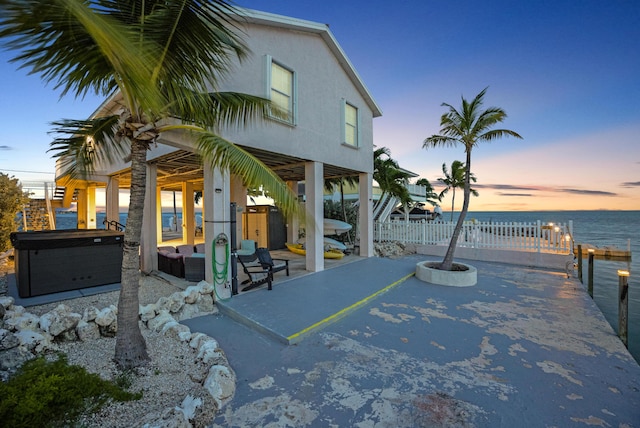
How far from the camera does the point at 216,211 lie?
596 centimetres

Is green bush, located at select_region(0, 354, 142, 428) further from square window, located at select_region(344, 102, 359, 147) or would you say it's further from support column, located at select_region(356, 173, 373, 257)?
support column, located at select_region(356, 173, 373, 257)

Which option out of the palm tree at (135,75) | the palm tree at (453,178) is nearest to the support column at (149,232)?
the palm tree at (135,75)

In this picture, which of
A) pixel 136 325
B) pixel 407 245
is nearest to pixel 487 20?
pixel 407 245

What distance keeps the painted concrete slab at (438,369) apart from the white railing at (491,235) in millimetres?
4661

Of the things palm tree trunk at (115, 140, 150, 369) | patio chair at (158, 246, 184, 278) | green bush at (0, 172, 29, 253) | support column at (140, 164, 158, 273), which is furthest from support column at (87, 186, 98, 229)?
palm tree trunk at (115, 140, 150, 369)

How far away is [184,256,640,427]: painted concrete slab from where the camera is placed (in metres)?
2.66

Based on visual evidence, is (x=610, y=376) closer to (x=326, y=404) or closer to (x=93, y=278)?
(x=326, y=404)

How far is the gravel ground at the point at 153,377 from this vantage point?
239 centimetres

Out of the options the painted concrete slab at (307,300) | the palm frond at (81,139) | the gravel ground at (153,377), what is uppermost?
the palm frond at (81,139)

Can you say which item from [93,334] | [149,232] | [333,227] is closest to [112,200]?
[149,232]

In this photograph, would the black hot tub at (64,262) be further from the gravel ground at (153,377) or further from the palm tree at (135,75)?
the palm tree at (135,75)

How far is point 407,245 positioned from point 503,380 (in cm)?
1016

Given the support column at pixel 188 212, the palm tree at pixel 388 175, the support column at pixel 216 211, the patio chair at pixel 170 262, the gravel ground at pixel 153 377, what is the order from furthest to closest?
the support column at pixel 188 212 → the palm tree at pixel 388 175 → the patio chair at pixel 170 262 → the support column at pixel 216 211 → the gravel ground at pixel 153 377

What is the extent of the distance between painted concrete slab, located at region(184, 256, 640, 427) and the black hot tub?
3.88 m
